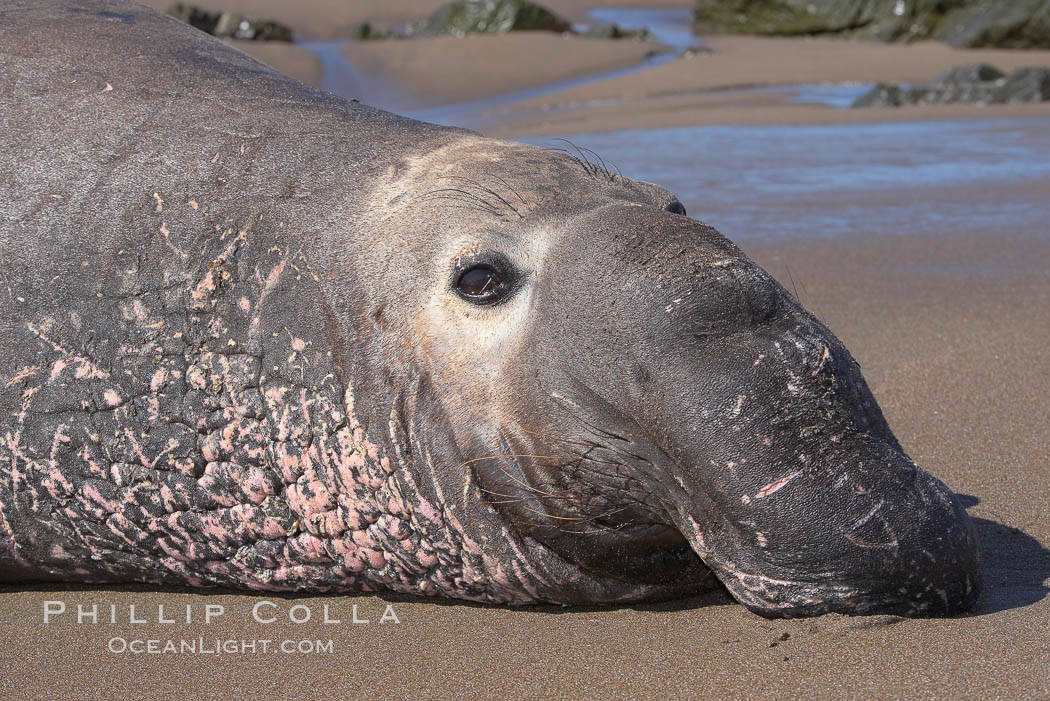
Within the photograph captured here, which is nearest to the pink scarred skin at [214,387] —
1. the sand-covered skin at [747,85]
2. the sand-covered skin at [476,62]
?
the sand-covered skin at [747,85]

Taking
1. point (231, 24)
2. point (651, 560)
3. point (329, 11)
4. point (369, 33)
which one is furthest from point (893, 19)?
point (651, 560)

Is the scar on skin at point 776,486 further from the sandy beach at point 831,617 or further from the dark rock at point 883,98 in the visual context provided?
the dark rock at point 883,98

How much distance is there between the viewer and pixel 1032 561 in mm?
3105

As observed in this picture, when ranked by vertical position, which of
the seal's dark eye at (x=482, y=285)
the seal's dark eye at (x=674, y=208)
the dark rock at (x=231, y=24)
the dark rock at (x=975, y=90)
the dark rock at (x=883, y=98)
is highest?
the dark rock at (x=975, y=90)

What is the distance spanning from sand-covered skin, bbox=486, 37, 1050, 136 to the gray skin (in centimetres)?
857

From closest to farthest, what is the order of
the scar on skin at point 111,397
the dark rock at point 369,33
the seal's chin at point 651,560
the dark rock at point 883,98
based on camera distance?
1. the seal's chin at point 651,560
2. the scar on skin at point 111,397
3. the dark rock at point 883,98
4. the dark rock at point 369,33

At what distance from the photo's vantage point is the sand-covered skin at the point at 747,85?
1150cm

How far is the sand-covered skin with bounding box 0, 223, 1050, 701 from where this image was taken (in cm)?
262

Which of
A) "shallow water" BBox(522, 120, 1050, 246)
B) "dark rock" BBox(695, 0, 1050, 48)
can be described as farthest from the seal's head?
"dark rock" BBox(695, 0, 1050, 48)

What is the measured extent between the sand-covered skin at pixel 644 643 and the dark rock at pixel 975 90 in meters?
8.29

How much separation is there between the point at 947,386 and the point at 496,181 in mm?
2087

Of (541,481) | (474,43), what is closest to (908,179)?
(541,481)

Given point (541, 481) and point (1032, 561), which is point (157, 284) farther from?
point (1032, 561)

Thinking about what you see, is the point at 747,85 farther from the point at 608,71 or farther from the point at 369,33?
the point at 369,33
